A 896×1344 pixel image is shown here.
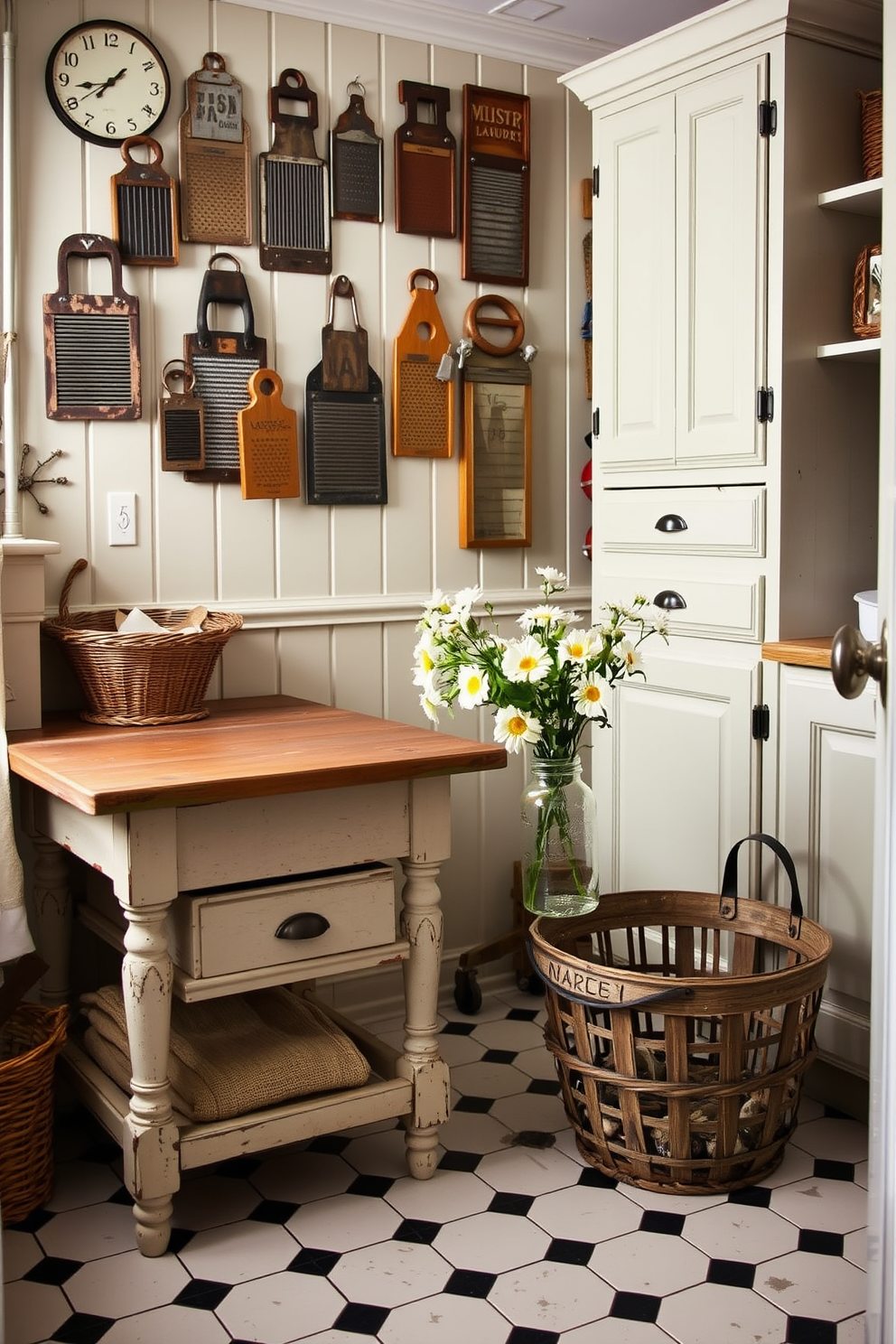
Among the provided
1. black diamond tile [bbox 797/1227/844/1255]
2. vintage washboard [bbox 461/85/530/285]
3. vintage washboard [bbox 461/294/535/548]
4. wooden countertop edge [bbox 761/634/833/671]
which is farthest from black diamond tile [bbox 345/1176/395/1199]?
vintage washboard [bbox 461/85/530/285]

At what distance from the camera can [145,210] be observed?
2.62 m

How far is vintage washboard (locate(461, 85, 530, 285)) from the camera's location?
9.95 feet

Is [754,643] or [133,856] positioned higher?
[754,643]

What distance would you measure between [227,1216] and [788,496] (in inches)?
64.8

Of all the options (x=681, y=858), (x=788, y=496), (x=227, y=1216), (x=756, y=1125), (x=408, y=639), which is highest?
(x=788, y=496)

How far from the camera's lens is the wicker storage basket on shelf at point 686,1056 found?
2.09m

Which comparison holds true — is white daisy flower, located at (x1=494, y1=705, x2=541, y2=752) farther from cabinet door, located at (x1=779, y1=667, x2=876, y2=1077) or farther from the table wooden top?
cabinet door, located at (x1=779, y1=667, x2=876, y2=1077)

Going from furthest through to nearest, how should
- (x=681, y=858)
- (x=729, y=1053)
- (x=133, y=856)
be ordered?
(x=681, y=858) < (x=729, y=1053) < (x=133, y=856)

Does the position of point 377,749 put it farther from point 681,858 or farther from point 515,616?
point 515,616

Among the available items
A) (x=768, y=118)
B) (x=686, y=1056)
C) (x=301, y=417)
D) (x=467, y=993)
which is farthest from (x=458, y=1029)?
(x=768, y=118)

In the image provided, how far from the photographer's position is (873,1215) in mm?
1230

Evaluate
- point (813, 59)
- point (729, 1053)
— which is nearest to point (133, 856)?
point (729, 1053)

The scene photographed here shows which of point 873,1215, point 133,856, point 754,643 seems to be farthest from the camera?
point 754,643

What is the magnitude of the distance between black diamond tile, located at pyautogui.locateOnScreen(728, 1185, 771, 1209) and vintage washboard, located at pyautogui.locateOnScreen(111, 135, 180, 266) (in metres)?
2.08
